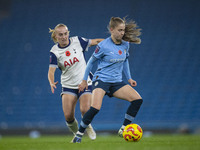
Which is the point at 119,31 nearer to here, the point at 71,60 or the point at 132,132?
the point at 71,60

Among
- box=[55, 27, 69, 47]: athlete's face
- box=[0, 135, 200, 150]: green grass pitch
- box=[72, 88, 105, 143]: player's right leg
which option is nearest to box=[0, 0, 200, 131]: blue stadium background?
box=[0, 135, 200, 150]: green grass pitch

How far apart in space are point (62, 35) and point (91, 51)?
8.32 metres

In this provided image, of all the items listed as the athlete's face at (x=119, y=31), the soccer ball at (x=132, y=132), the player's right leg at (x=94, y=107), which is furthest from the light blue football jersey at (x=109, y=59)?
the soccer ball at (x=132, y=132)

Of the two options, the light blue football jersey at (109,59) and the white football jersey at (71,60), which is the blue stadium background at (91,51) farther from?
the light blue football jersey at (109,59)

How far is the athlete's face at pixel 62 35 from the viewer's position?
6.84 m

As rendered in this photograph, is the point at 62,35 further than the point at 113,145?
Yes

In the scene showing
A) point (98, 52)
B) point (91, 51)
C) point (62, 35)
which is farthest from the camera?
point (91, 51)

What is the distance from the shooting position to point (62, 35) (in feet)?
22.6

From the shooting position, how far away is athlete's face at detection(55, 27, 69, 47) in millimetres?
6836

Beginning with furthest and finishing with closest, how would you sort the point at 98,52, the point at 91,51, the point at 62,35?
the point at 91,51
the point at 62,35
the point at 98,52

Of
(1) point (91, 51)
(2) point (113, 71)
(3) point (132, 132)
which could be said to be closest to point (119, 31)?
(2) point (113, 71)

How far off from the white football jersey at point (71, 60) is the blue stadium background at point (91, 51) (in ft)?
18.8

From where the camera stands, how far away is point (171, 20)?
15508 millimetres

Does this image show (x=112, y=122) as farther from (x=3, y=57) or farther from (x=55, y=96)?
(x=3, y=57)
